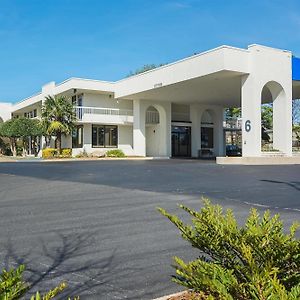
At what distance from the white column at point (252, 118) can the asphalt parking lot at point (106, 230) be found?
11584 mm

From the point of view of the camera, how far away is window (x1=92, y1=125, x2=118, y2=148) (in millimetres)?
34812

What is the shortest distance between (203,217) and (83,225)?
406cm

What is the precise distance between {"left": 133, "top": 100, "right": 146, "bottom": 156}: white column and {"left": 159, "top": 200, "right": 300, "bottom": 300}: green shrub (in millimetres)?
31106

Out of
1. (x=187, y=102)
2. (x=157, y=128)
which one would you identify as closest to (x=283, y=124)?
(x=187, y=102)

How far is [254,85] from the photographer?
2294cm

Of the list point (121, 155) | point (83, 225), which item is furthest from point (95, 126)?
point (83, 225)

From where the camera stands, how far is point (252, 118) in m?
23.1

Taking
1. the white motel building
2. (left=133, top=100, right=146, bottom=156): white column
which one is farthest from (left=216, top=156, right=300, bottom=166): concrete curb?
(left=133, top=100, right=146, bottom=156): white column

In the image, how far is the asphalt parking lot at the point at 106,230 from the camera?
3828 mm

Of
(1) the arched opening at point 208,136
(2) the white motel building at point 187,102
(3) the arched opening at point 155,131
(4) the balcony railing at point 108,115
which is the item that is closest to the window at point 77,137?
(2) the white motel building at point 187,102

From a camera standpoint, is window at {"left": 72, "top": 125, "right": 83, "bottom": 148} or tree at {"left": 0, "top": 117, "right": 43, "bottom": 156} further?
tree at {"left": 0, "top": 117, "right": 43, "bottom": 156}

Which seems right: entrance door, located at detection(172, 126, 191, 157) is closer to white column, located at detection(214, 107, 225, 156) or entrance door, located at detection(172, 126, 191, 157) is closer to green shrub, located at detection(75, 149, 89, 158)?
white column, located at detection(214, 107, 225, 156)

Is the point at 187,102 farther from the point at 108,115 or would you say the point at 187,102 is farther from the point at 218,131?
the point at 108,115

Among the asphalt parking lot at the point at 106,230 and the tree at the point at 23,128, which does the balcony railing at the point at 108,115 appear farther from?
the asphalt parking lot at the point at 106,230
